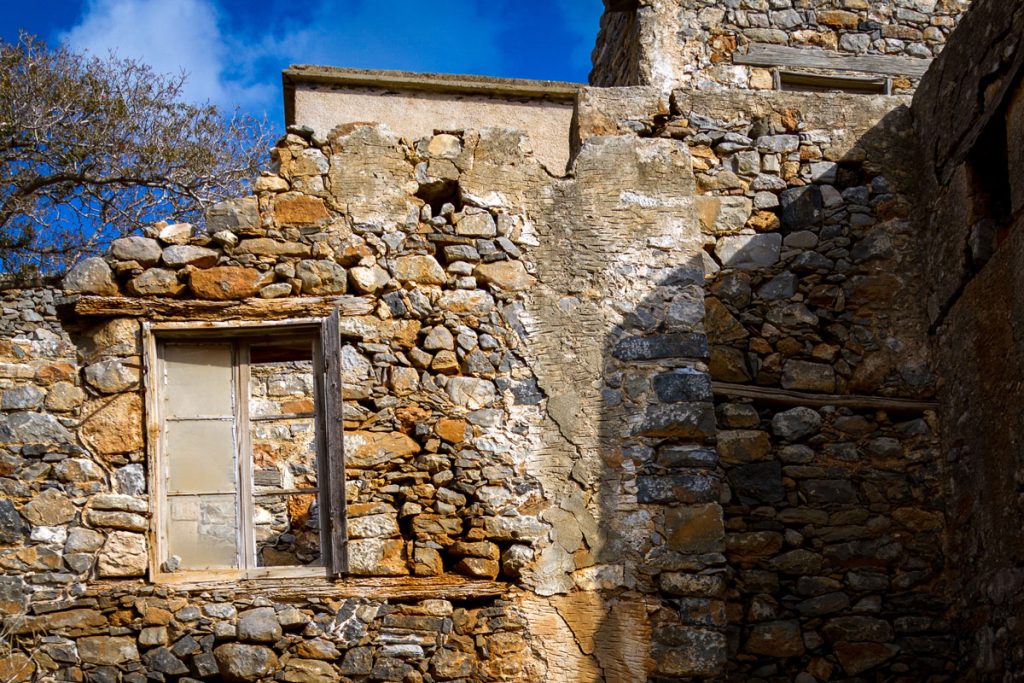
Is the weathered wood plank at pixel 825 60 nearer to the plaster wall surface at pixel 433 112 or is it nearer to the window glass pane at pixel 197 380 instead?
the plaster wall surface at pixel 433 112

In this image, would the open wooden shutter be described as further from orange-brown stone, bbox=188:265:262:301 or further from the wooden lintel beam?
the wooden lintel beam

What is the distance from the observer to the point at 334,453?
5.22 meters

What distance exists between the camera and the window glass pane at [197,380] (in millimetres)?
5277

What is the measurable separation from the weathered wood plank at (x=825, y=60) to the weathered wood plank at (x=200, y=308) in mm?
4280

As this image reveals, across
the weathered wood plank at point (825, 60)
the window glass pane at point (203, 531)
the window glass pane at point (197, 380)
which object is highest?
the weathered wood plank at point (825, 60)

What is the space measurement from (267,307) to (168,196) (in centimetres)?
643

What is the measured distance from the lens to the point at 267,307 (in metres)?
5.27

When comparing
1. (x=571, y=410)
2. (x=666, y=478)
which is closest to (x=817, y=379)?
(x=666, y=478)

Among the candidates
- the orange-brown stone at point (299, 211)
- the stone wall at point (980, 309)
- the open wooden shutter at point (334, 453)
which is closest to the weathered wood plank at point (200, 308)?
the open wooden shutter at point (334, 453)

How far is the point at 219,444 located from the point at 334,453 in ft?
1.60

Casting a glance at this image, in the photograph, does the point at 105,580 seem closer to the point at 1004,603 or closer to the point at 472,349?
the point at 472,349

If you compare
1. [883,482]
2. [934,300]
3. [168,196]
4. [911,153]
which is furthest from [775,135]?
[168,196]

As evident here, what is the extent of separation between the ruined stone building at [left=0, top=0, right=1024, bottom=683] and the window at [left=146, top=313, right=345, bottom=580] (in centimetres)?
1

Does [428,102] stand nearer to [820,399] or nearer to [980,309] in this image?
[820,399]
